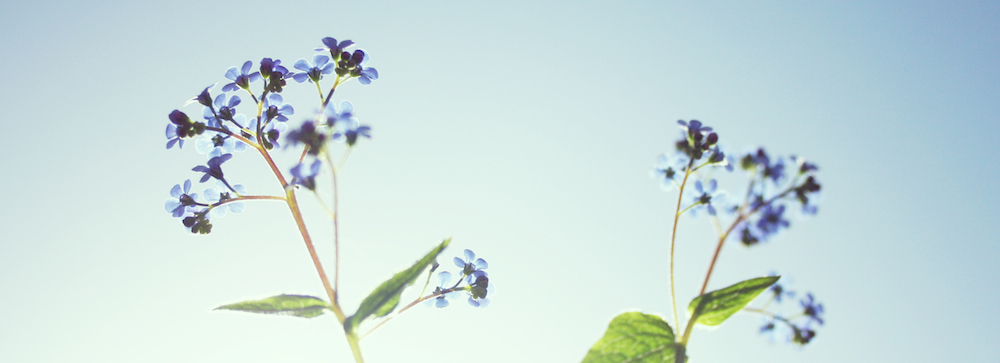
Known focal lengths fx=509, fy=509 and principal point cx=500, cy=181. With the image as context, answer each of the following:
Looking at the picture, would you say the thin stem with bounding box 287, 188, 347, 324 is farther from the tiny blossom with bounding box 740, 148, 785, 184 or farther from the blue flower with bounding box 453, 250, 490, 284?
the tiny blossom with bounding box 740, 148, 785, 184

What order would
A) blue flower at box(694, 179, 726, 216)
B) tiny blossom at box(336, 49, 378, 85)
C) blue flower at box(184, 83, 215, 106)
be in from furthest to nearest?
blue flower at box(694, 179, 726, 216) → tiny blossom at box(336, 49, 378, 85) → blue flower at box(184, 83, 215, 106)

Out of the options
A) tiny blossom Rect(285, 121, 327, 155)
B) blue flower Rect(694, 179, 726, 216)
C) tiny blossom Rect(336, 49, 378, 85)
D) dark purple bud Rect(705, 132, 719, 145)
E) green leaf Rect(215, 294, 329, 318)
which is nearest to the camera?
tiny blossom Rect(285, 121, 327, 155)

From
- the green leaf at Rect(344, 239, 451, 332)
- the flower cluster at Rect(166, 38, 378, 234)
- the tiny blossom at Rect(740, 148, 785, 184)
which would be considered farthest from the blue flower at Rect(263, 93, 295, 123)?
the tiny blossom at Rect(740, 148, 785, 184)

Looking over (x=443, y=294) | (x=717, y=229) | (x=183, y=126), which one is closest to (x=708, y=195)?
(x=717, y=229)

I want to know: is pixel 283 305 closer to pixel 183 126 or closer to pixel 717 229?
pixel 183 126

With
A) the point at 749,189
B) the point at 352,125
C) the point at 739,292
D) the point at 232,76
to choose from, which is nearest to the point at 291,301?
the point at 352,125

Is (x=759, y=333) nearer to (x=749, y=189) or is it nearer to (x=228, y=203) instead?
(x=749, y=189)
